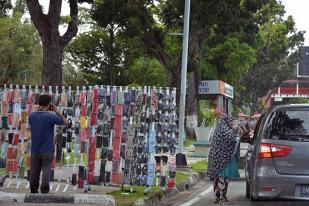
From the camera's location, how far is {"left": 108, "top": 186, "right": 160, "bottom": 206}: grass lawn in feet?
32.7

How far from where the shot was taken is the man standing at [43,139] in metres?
9.95

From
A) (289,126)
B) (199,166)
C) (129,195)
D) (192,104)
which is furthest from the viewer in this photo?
(192,104)

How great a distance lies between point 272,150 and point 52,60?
949 centimetres

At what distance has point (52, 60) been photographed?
16891 millimetres

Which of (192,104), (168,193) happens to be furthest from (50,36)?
(192,104)

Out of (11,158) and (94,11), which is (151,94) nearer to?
(11,158)

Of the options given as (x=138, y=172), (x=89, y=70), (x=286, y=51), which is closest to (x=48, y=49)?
(x=138, y=172)

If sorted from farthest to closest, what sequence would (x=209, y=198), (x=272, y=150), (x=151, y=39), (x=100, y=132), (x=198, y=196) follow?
(x=151, y=39) < (x=198, y=196) < (x=209, y=198) < (x=100, y=132) < (x=272, y=150)

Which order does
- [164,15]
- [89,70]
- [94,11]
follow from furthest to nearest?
[89,70] → [164,15] → [94,11]

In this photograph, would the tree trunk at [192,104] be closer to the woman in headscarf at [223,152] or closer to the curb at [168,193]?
the curb at [168,193]

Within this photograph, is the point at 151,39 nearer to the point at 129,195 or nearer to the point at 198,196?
the point at 198,196

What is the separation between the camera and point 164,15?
29.1 metres

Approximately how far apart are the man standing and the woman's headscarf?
2747 mm

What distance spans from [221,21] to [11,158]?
16498 millimetres
